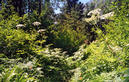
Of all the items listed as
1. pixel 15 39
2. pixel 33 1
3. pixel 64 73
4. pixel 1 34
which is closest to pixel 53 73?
pixel 64 73

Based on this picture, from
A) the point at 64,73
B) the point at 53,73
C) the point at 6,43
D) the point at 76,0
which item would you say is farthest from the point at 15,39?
the point at 76,0

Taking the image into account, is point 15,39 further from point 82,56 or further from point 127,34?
point 127,34

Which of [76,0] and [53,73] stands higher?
[76,0]

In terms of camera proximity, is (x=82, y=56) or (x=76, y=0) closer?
(x=82, y=56)

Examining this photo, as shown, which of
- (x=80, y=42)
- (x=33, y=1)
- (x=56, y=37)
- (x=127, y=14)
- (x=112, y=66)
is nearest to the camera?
(x=127, y=14)

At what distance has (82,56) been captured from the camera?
12.8 feet

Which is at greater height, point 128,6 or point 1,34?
point 128,6

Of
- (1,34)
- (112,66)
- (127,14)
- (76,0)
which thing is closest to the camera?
(127,14)

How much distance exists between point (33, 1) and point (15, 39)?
8143mm

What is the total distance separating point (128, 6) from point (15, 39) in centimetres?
275

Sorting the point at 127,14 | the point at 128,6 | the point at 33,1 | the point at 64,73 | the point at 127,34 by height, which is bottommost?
the point at 64,73

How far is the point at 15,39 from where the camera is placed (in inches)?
120

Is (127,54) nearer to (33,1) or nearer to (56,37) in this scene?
(56,37)

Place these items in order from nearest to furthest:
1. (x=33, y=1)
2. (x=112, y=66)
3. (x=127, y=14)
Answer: (x=127, y=14) → (x=112, y=66) → (x=33, y=1)
